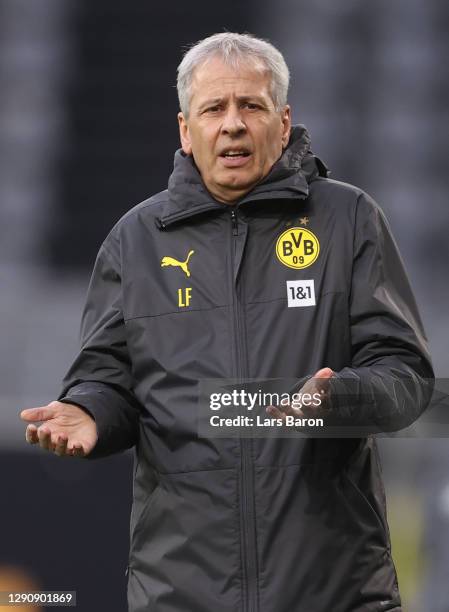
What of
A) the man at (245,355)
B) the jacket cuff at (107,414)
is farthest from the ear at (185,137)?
the jacket cuff at (107,414)

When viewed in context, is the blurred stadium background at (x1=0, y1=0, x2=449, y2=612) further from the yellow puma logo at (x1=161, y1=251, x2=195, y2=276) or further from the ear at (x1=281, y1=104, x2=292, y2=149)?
the yellow puma logo at (x1=161, y1=251, x2=195, y2=276)

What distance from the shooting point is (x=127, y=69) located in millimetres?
5961

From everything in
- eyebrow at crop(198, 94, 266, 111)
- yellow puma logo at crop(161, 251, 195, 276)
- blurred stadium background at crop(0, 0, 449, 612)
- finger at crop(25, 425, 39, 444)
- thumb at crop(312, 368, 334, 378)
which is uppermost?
blurred stadium background at crop(0, 0, 449, 612)

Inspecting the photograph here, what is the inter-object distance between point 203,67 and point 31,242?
11.0 feet

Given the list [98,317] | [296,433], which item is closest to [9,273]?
[98,317]

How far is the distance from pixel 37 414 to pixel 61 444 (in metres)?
0.06

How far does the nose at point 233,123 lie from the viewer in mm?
1848

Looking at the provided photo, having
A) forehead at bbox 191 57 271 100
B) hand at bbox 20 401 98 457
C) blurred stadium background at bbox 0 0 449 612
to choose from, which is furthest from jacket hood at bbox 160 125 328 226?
blurred stadium background at bbox 0 0 449 612

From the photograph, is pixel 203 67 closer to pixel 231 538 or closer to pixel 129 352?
pixel 129 352

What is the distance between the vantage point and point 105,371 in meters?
1.86

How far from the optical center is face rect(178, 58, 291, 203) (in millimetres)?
1857

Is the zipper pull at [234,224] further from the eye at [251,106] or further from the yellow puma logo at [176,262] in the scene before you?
the eye at [251,106]

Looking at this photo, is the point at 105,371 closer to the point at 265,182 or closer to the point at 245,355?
the point at 245,355
